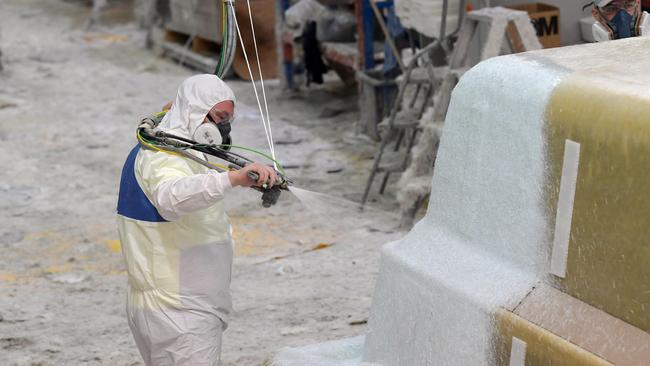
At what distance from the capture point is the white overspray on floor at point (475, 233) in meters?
3.03

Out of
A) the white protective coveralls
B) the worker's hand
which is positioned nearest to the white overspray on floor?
the worker's hand

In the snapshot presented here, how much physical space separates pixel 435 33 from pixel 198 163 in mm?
4598

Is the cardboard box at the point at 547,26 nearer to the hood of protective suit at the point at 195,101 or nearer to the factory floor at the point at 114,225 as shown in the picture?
the factory floor at the point at 114,225

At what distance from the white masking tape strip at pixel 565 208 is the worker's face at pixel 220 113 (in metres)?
1.63

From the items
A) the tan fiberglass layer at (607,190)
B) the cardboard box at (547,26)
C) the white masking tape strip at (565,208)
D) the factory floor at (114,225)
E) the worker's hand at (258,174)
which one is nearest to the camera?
the tan fiberglass layer at (607,190)

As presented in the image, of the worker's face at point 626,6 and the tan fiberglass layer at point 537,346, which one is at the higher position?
the worker's face at point 626,6

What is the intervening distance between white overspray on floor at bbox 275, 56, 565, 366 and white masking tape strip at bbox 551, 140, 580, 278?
0.15ft

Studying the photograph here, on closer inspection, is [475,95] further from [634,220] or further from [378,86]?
[378,86]

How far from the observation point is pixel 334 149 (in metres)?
10.1

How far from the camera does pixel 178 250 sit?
4156 millimetres

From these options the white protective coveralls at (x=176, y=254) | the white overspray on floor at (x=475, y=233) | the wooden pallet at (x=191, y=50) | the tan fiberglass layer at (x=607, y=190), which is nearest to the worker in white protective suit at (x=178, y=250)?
the white protective coveralls at (x=176, y=254)

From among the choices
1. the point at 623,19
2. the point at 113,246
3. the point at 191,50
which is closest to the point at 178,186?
the point at 623,19

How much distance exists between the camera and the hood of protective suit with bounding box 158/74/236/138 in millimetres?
4105

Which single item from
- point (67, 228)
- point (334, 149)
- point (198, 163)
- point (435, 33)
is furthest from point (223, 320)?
point (334, 149)
